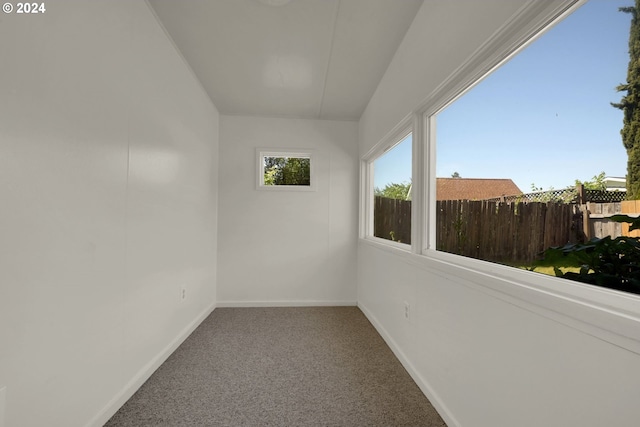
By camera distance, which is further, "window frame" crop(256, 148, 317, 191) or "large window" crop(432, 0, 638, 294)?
"window frame" crop(256, 148, 317, 191)

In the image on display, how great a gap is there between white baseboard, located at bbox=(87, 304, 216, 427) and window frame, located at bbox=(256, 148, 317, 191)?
1.83m

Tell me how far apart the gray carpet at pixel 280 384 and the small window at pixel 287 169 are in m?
1.83

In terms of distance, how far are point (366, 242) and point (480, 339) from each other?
2.27 metres

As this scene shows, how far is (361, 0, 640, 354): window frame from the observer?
796 mm

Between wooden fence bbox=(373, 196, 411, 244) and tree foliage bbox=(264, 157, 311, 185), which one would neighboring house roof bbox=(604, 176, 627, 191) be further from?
tree foliage bbox=(264, 157, 311, 185)

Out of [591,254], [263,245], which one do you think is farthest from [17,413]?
[263,245]

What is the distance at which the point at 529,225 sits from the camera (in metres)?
1.19

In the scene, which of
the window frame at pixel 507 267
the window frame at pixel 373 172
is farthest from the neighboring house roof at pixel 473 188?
the window frame at pixel 373 172

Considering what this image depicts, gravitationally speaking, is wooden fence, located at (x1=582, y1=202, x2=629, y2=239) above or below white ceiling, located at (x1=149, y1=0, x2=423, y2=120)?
below

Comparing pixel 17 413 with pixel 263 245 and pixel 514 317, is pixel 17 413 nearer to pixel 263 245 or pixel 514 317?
pixel 514 317

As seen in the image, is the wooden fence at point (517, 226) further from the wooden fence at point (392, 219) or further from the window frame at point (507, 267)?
the wooden fence at point (392, 219)

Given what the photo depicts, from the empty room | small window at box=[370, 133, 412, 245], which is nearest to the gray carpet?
the empty room

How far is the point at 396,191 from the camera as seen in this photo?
112 inches

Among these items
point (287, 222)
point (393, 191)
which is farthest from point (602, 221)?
point (287, 222)
